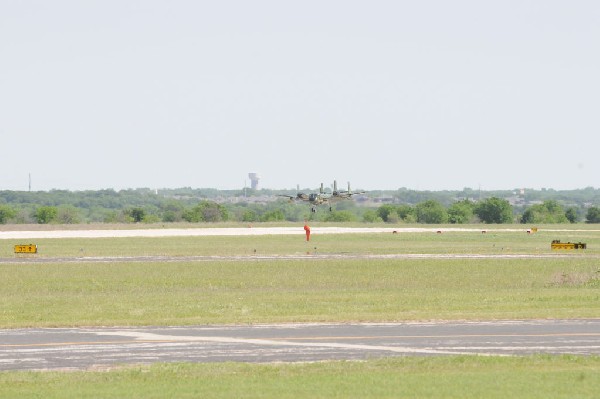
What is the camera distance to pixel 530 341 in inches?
1216

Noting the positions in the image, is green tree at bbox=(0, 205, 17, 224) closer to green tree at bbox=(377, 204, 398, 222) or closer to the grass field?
green tree at bbox=(377, 204, 398, 222)

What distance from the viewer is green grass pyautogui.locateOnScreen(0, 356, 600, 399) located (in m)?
23.1

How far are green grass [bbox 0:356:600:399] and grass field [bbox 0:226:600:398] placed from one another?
0.04 meters

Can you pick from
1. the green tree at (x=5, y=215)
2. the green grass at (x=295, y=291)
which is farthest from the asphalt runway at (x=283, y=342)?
the green tree at (x=5, y=215)

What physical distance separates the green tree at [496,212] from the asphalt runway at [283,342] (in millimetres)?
142920

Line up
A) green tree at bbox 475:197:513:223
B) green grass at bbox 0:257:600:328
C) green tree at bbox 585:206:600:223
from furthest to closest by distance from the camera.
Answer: green tree at bbox 475:197:513:223
green tree at bbox 585:206:600:223
green grass at bbox 0:257:600:328

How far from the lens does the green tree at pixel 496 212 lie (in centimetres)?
17712

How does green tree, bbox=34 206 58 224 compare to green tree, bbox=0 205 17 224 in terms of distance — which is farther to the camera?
green tree, bbox=0 205 17 224

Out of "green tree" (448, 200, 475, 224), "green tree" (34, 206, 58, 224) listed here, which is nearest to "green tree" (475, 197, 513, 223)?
"green tree" (448, 200, 475, 224)

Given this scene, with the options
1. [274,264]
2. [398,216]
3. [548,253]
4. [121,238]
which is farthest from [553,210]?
[274,264]

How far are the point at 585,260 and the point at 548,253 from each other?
9691 millimetres

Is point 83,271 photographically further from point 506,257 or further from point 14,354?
point 14,354

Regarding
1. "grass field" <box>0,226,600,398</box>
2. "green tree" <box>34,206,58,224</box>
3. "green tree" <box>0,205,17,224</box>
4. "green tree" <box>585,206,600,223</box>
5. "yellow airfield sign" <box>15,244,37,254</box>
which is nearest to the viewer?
"grass field" <box>0,226,600,398</box>

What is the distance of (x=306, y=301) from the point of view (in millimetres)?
45531
